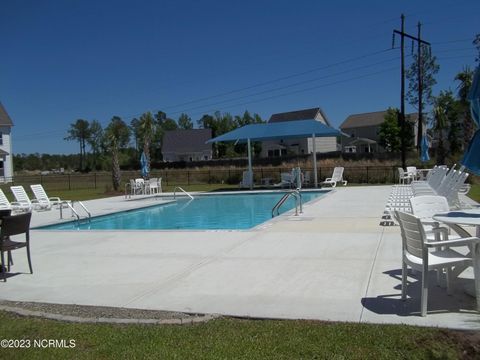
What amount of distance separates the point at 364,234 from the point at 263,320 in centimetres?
512

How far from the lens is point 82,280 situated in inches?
264

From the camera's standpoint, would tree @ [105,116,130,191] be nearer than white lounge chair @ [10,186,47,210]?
No

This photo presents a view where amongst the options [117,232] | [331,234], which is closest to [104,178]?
[117,232]

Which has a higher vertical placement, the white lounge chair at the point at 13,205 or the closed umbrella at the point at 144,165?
the closed umbrella at the point at 144,165

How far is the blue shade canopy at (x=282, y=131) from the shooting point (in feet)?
78.6

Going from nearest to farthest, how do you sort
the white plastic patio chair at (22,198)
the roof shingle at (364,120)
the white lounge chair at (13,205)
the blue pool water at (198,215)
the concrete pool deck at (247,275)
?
the concrete pool deck at (247,275) < the blue pool water at (198,215) < the white lounge chair at (13,205) < the white plastic patio chair at (22,198) < the roof shingle at (364,120)

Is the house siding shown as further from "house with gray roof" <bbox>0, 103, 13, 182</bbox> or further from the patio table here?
the patio table

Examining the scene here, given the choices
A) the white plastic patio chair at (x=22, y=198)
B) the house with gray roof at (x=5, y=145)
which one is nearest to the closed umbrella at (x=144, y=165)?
the white plastic patio chair at (x=22, y=198)

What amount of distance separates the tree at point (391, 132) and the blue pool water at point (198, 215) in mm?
35632

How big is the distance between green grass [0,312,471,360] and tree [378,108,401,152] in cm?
5345

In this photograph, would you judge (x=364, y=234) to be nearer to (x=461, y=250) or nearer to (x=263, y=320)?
(x=461, y=250)

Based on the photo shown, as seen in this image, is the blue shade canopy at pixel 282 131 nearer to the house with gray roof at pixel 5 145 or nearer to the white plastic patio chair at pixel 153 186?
the white plastic patio chair at pixel 153 186

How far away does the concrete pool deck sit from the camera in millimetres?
4938

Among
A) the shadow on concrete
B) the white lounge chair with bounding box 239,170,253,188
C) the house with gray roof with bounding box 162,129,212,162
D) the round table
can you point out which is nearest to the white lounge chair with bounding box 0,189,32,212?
the white lounge chair with bounding box 239,170,253,188
